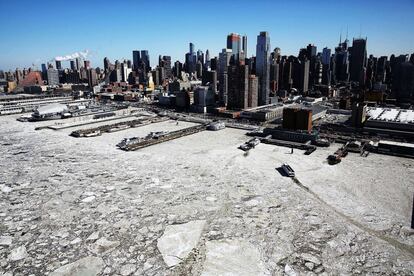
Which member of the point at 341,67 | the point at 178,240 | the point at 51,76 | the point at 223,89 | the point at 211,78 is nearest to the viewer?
the point at 178,240

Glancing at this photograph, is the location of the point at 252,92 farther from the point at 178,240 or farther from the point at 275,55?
the point at 275,55

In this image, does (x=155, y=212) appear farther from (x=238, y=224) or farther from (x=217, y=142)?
(x=217, y=142)

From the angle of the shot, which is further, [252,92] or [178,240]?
[252,92]

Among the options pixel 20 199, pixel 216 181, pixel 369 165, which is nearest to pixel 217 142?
pixel 216 181

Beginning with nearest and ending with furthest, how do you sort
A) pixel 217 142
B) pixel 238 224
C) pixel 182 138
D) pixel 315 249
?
pixel 315 249
pixel 238 224
pixel 217 142
pixel 182 138

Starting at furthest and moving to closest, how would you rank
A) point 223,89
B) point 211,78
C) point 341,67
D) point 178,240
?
point 341,67 → point 211,78 → point 223,89 → point 178,240

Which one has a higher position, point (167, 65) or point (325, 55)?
point (325, 55)

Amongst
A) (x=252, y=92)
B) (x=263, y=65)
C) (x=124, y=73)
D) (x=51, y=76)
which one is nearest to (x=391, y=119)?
(x=252, y=92)

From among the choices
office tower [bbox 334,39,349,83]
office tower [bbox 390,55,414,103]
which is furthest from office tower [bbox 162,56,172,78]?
office tower [bbox 390,55,414,103]
